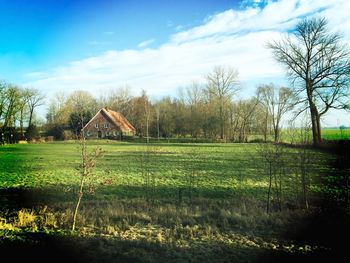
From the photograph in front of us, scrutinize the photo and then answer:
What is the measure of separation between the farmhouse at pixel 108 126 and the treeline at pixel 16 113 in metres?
10.7

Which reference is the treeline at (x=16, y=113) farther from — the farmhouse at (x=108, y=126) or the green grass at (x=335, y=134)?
the green grass at (x=335, y=134)

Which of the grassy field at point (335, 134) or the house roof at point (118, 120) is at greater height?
the house roof at point (118, 120)

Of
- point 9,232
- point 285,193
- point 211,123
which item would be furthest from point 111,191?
point 211,123

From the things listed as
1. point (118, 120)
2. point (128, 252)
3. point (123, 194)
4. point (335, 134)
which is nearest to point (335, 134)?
point (335, 134)

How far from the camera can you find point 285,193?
11.2 m

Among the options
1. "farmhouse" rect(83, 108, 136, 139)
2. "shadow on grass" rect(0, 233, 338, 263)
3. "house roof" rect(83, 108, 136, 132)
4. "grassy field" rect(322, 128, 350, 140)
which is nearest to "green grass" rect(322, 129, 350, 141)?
"grassy field" rect(322, 128, 350, 140)

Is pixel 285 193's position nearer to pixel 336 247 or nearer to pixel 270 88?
pixel 336 247

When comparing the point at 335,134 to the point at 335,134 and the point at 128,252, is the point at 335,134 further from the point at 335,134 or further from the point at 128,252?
the point at 128,252

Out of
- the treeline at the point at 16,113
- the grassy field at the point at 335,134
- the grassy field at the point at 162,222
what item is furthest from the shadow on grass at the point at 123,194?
the treeline at the point at 16,113

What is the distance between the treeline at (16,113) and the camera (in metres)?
47.4

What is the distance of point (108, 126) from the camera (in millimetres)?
58000

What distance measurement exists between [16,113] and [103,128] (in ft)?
52.2

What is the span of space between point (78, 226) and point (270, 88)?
5159 centimetres

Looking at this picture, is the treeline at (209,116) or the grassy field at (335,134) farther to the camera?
the treeline at (209,116)
